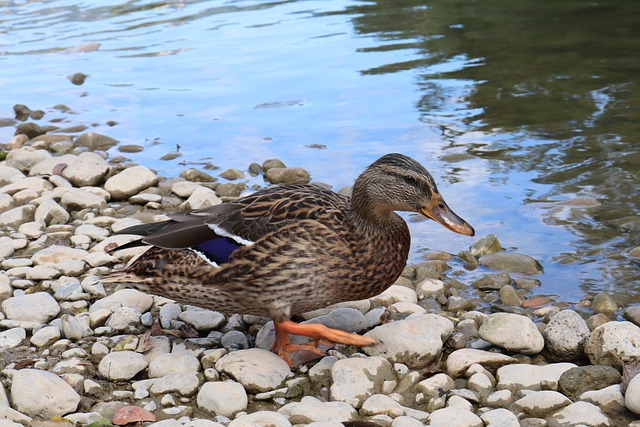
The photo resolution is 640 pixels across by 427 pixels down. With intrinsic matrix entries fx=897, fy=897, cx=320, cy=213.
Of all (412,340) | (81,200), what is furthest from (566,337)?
(81,200)

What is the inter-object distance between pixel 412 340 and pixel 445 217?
614mm

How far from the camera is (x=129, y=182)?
686 centimetres

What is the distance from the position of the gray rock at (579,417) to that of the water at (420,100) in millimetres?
1346

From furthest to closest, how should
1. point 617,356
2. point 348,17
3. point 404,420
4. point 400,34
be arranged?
1. point 348,17
2. point 400,34
3. point 617,356
4. point 404,420

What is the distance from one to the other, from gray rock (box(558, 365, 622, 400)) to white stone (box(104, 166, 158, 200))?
12.8ft

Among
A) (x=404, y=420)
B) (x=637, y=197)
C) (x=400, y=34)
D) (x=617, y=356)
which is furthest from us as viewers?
(x=400, y=34)

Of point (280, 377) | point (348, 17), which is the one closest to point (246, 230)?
point (280, 377)

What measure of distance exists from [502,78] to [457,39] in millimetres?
2248

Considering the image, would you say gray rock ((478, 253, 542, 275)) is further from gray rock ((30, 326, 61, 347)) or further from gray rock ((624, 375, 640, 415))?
gray rock ((30, 326, 61, 347))

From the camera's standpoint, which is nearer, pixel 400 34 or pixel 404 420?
pixel 404 420

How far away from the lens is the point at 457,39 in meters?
11.7

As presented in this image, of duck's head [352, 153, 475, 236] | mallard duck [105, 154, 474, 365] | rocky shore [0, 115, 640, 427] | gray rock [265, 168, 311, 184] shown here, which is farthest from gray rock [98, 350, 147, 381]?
gray rock [265, 168, 311, 184]

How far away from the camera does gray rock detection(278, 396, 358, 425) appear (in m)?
3.79

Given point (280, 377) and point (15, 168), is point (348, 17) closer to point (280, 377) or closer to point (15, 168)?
point (15, 168)
